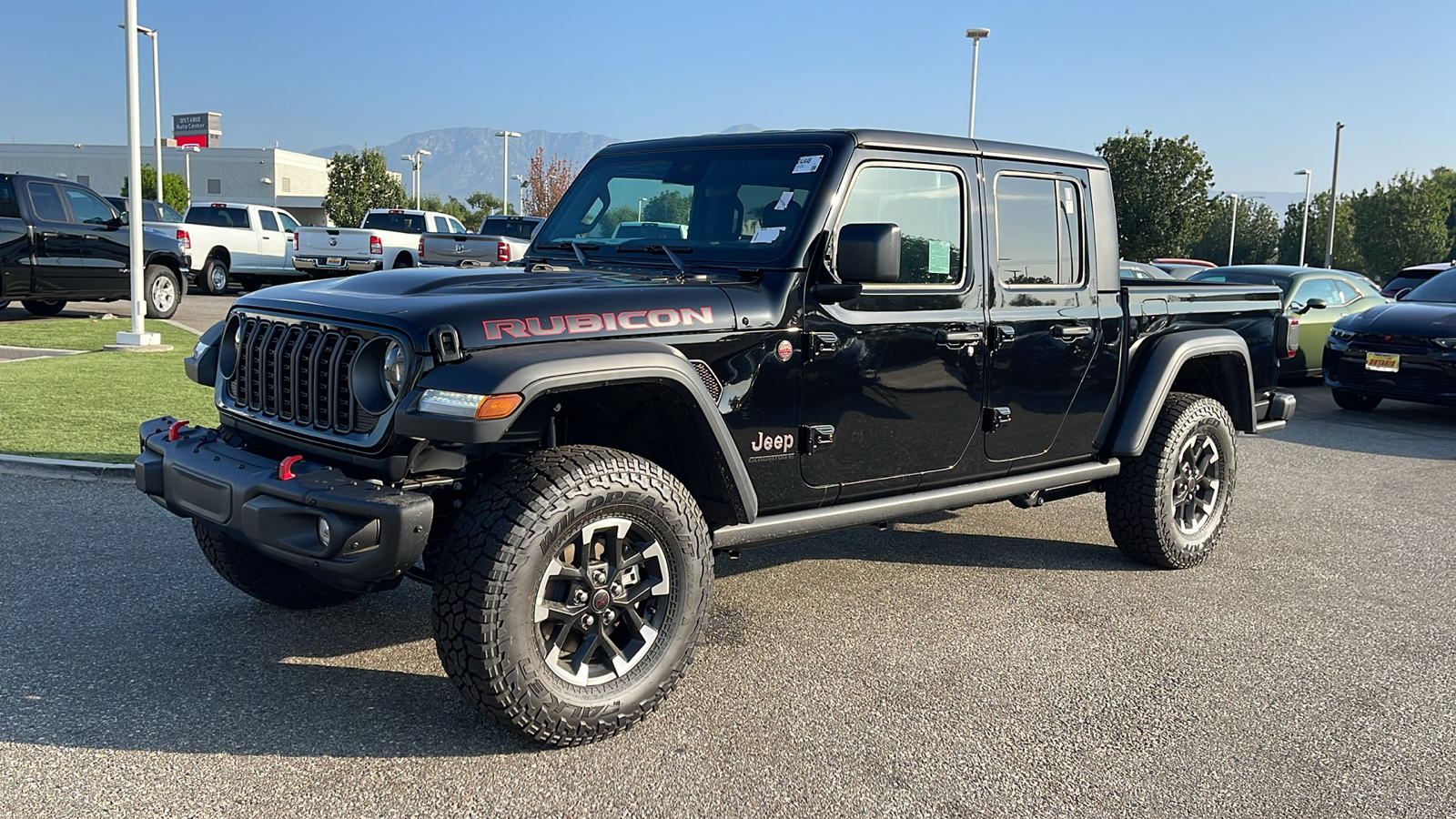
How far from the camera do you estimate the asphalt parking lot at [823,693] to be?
3.32m

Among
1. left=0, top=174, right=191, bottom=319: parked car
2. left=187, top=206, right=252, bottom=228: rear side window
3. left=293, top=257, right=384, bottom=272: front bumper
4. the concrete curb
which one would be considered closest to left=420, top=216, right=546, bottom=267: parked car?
left=293, top=257, right=384, bottom=272: front bumper

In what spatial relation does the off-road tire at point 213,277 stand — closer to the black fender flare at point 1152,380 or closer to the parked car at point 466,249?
the parked car at point 466,249

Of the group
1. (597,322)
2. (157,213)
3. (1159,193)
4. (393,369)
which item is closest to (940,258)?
(597,322)

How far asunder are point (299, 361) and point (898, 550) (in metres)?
3.28

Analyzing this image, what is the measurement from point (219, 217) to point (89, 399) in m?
15.2

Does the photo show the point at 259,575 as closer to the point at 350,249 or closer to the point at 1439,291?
the point at 1439,291

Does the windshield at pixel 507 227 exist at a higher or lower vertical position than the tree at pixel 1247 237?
lower

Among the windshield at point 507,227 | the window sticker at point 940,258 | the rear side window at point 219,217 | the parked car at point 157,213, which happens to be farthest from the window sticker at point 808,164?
the parked car at point 157,213

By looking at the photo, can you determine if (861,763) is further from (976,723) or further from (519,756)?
(519,756)

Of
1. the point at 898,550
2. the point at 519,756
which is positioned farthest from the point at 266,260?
the point at 519,756

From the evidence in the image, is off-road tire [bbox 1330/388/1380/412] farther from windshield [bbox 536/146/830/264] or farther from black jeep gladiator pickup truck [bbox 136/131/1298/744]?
windshield [bbox 536/146/830/264]

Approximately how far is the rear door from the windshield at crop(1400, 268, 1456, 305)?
15.7m

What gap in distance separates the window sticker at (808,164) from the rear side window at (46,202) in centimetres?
1356

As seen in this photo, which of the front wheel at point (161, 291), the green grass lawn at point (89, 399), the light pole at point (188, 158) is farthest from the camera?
the light pole at point (188, 158)
